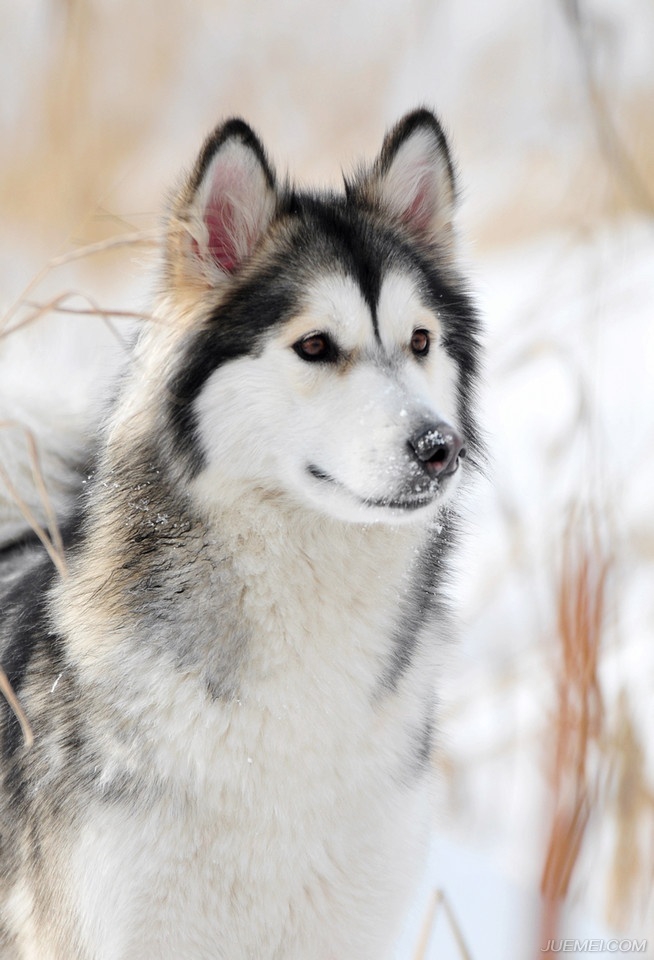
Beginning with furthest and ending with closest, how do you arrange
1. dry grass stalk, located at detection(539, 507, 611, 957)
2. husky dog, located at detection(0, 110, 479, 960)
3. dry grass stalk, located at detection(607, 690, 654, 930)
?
dry grass stalk, located at detection(607, 690, 654, 930), dry grass stalk, located at detection(539, 507, 611, 957), husky dog, located at detection(0, 110, 479, 960)

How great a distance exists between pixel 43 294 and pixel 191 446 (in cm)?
316

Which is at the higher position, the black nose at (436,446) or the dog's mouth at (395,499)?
the black nose at (436,446)

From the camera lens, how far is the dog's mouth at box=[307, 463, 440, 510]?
1.68 m

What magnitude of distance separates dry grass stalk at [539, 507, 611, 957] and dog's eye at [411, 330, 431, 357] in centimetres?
64

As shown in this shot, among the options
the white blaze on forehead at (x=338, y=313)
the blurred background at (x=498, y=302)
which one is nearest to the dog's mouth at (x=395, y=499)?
the white blaze on forehead at (x=338, y=313)

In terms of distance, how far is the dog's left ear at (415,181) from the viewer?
2.09 metres

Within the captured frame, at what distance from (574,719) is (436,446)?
2.81 ft

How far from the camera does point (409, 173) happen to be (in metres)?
2.12

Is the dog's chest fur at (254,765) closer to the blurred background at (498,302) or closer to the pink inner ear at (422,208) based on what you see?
the blurred background at (498,302)

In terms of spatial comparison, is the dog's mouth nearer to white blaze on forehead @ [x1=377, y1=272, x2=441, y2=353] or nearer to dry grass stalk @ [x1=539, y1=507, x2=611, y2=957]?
white blaze on forehead @ [x1=377, y1=272, x2=441, y2=353]

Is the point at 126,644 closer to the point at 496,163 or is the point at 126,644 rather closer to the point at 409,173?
the point at 409,173

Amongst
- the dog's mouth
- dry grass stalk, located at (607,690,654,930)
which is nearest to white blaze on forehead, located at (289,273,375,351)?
the dog's mouth

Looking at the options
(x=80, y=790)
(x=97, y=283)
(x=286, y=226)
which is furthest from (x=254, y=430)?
(x=97, y=283)

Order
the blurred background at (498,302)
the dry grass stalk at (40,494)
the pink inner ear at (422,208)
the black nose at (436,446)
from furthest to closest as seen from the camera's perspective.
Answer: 1. the blurred background at (498,302)
2. the pink inner ear at (422,208)
3. the black nose at (436,446)
4. the dry grass stalk at (40,494)
